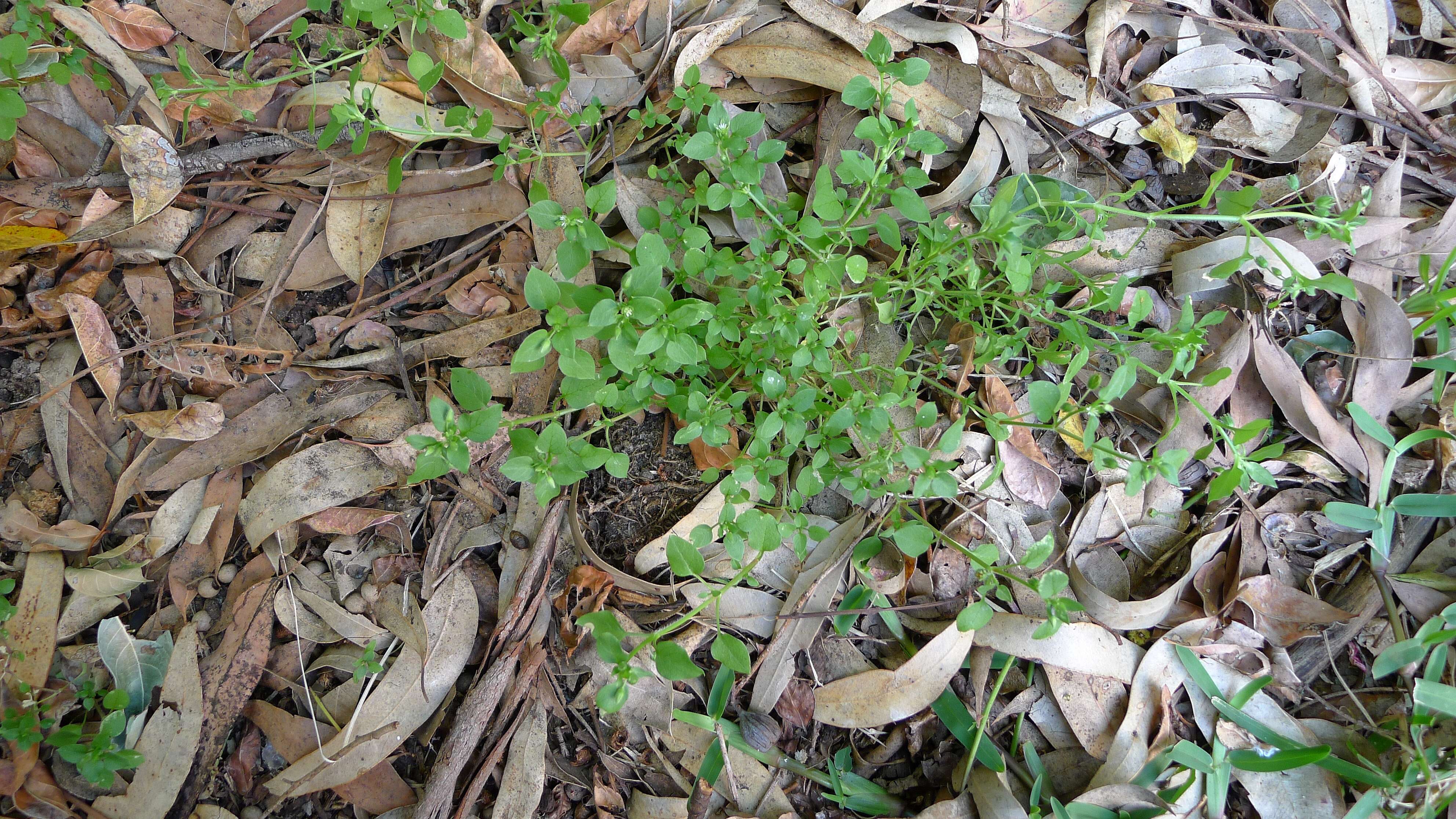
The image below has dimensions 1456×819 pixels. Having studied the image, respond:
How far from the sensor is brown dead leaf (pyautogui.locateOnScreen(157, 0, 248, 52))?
223 cm

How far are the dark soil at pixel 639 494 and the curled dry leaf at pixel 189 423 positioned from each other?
0.97 m

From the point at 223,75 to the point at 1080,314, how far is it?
2373mm

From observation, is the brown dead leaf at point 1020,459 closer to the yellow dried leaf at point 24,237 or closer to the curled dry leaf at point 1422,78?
the curled dry leaf at point 1422,78

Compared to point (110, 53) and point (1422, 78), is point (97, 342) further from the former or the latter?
point (1422, 78)

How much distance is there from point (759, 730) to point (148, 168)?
7.13 ft

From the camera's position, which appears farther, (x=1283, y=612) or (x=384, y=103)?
(x=384, y=103)

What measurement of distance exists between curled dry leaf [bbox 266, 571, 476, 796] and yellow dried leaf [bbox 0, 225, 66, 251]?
55.1 inches

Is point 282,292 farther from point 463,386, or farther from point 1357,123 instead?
point 1357,123

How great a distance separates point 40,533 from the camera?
2080 mm

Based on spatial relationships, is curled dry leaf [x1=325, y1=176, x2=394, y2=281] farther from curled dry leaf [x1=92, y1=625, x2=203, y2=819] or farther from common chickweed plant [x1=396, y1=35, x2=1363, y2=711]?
curled dry leaf [x1=92, y1=625, x2=203, y2=819]

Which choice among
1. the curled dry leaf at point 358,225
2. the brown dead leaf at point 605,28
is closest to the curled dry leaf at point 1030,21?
the brown dead leaf at point 605,28

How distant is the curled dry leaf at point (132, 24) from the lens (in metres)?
2.20

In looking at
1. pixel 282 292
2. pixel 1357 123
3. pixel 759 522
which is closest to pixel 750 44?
pixel 759 522

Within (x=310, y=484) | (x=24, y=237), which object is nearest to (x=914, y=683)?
(x=310, y=484)
